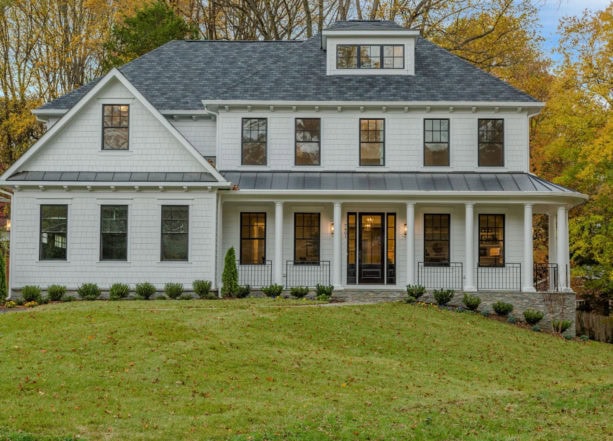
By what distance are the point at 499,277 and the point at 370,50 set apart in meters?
9.12

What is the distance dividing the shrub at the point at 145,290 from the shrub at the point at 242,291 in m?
2.50

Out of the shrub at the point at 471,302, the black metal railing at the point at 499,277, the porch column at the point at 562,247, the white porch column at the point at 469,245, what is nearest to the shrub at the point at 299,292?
the shrub at the point at 471,302

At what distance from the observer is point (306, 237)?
24516 mm

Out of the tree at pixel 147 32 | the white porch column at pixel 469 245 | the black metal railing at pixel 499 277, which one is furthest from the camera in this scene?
the tree at pixel 147 32

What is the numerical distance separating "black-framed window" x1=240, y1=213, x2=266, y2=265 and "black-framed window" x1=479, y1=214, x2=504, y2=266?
724 centimetres

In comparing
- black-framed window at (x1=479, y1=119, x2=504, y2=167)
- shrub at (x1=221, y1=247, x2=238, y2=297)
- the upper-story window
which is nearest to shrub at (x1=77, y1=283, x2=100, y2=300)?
shrub at (x1=221, y1=247, x2=238, y2=297)

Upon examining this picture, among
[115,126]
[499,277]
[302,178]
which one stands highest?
[115,126]

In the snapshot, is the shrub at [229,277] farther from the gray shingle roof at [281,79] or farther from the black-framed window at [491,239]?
the black-framed window at [491,239]

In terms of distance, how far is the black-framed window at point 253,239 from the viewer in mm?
24312

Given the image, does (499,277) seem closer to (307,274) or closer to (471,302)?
(471,302)

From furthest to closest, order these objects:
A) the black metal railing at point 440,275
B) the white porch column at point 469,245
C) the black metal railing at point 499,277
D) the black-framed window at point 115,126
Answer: the black metal railing at point 440,275 → the black metal railing at point 499,277 → the white porch column at point 469,245 → the black-framed window at point 115,126

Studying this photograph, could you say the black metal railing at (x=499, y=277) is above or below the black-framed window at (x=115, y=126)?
below

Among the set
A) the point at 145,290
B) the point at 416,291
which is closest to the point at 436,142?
the point at 416,291

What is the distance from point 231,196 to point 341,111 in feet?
15.9
